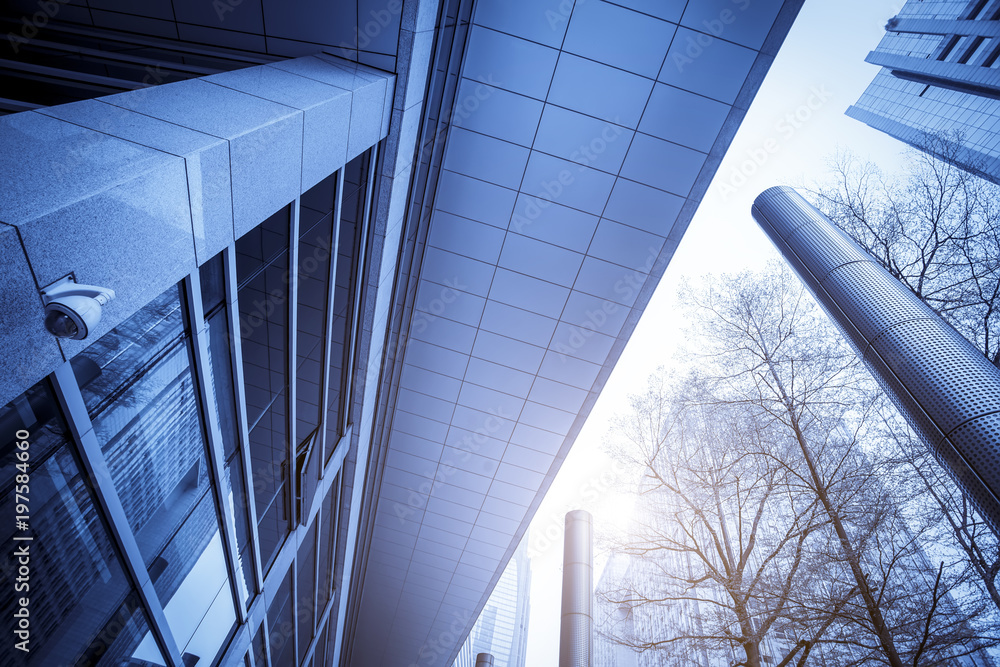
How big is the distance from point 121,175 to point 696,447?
30.2 ft

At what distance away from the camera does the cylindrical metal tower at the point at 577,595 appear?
480 inches

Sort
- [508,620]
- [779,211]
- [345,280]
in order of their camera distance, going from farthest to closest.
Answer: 1. [508,620]
2. [779,211]
3. [345,280]

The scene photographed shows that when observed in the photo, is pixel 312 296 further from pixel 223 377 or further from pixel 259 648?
pixel 259 648

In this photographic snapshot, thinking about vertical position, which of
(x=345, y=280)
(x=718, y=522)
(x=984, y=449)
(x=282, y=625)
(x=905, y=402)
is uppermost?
(x=718, y=522)

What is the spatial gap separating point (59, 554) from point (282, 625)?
5.39 metres

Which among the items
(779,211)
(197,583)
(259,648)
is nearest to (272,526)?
(197,583)

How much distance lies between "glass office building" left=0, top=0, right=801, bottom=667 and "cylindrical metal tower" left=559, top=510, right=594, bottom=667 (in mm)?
3895

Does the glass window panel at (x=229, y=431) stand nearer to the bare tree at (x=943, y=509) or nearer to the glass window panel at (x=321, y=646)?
the glass window panel at (x=321, y=646)

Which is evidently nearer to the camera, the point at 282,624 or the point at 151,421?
the point at 151,421

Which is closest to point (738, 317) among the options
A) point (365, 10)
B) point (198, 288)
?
point (365, 10)

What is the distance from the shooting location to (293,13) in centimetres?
450

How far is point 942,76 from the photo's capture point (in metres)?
27.4

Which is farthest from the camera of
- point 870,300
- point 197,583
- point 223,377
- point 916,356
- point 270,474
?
point 870,300

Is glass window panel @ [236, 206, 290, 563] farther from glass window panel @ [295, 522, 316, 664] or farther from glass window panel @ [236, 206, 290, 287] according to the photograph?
glass window panel @ [295, 522, 316, 664]
